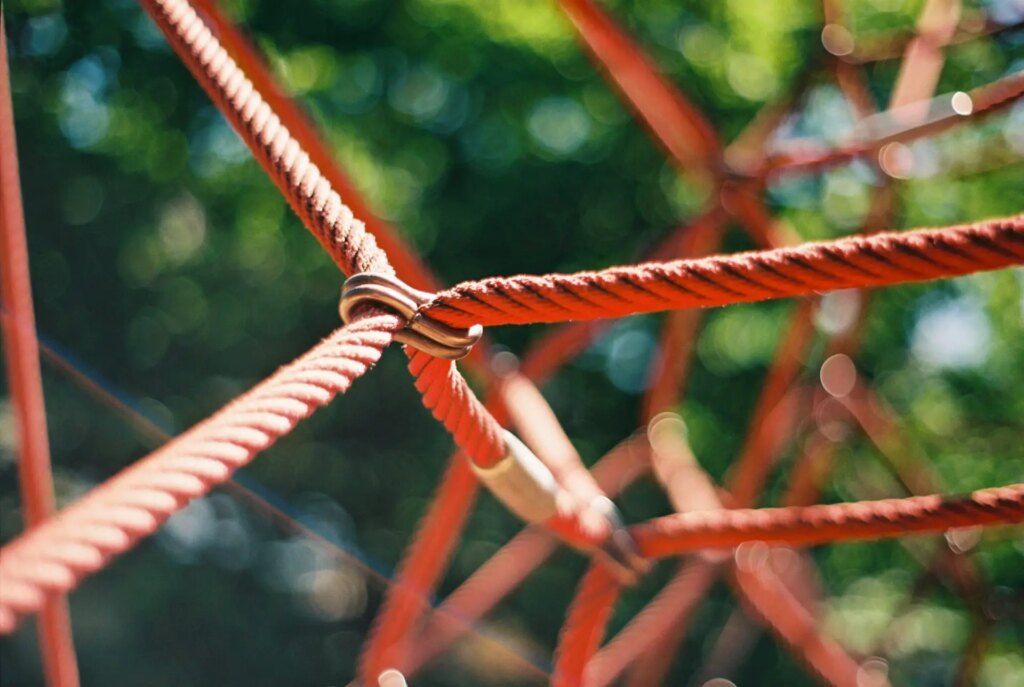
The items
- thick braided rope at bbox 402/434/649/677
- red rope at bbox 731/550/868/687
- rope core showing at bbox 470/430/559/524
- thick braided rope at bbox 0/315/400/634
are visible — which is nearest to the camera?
thick braided rope at bbox 0/315/400/634

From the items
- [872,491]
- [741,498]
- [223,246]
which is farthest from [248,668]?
[741,498]

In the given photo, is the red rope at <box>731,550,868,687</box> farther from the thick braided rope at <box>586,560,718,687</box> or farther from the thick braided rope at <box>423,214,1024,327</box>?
the thick braided rope at <box>423,214,1024,327</box>

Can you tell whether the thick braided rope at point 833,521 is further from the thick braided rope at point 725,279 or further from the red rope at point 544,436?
the thick braided rope at point 725,279

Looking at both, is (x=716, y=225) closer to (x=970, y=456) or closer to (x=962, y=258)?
(x=962, y=258)

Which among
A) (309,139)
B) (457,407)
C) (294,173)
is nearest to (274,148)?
(294,173)

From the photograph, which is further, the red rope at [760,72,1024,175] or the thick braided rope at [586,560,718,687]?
the thick braided rope at [586,560,718,687]

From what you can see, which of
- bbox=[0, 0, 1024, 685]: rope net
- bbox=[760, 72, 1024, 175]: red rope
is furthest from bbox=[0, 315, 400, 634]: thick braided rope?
bbox=[760, 72, 1024, 175]: red rope

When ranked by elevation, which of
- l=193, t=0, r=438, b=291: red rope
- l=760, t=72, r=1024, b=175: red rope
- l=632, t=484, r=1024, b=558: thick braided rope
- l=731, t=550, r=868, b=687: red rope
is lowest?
l=632, t=484, r=1024, b=558: thick braided rope
